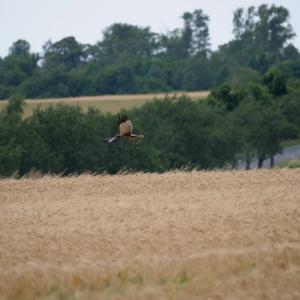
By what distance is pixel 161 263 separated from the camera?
50.4 ft

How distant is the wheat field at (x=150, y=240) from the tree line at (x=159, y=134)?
73.6ft

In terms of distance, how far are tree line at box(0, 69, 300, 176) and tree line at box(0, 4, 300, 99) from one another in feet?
98.0

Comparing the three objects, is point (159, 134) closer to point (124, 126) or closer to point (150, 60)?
point (124, 126)

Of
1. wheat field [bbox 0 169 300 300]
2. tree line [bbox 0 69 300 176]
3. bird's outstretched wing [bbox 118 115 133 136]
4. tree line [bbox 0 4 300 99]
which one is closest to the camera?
wheat field [bbox 0 169 300 300]

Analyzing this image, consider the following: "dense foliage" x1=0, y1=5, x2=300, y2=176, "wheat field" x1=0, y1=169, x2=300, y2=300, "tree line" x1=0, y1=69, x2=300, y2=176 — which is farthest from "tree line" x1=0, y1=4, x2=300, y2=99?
"wheat field" x1=0, y1=169, x2=300, y2=300

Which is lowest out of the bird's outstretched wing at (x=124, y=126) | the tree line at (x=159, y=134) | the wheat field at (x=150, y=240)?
the tree line at (x=159, y=134)

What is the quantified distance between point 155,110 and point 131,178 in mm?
34787

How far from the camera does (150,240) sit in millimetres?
17531

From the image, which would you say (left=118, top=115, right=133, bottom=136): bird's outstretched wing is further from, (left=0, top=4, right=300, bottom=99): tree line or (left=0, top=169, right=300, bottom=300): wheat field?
(left=0, top=4, right=300, bottom=99): tree line

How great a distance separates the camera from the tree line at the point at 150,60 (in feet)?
352

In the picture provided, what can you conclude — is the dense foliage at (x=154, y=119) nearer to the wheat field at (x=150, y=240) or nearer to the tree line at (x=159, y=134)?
the tree line at (x=159, y=134)

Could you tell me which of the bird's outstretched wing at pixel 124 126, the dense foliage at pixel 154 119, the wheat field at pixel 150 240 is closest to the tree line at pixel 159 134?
the dense foliage at pixel 154 119

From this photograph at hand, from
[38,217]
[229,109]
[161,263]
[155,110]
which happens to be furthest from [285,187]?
[229,109]

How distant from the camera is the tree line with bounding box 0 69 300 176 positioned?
5125 cm
